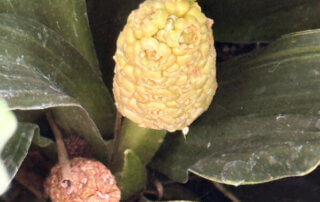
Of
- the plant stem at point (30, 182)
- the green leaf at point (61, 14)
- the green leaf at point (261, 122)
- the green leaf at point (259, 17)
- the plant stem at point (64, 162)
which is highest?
the green leaf at point (61, 14)

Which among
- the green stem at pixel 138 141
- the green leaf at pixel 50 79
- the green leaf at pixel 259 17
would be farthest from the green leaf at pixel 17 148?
the green leaf at pixel 259 17

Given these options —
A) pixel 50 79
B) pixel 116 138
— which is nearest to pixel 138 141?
pixel 116 138

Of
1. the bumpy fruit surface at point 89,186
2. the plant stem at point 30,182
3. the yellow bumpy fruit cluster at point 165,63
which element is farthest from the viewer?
the plant stem at point 30,182

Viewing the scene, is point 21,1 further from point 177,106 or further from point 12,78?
point 177,106

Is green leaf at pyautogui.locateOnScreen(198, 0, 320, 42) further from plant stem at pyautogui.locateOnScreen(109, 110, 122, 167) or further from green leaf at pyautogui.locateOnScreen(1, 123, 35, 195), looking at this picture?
green leaf at pyautogui.locateOnScreen(1, 123, 35, 195)

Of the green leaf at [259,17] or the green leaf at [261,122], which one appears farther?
the green leaf at [259,17]

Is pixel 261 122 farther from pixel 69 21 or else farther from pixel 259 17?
pixel 69 21

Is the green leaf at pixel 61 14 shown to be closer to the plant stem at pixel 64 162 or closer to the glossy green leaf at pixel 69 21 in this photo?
the glossy green leaf at pixel 69 21
